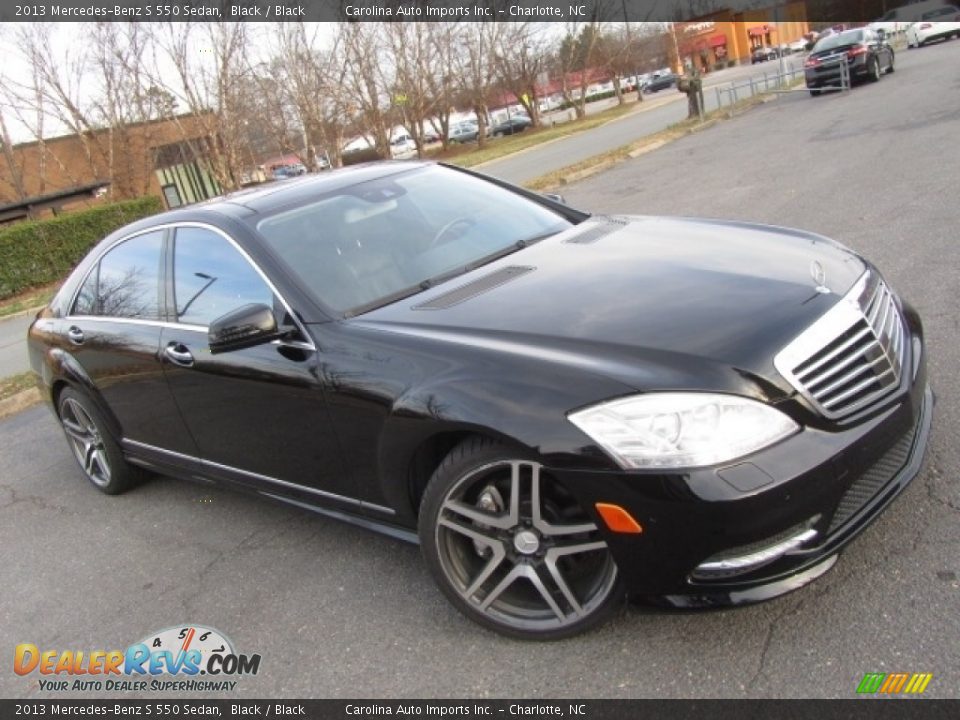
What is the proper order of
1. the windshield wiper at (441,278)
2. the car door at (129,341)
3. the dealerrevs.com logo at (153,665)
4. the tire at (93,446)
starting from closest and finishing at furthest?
the dealerrevs.com logo at (153,665)
the windshield wiper at (441,278)
the car door at (129,341)
the tire at (93,446)

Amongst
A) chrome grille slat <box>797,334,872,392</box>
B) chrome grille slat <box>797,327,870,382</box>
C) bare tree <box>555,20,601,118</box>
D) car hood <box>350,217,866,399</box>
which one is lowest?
chrome grille slat <box>797,334,872,392</box>

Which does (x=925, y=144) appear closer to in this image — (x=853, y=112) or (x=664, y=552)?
(x=853, y=112)

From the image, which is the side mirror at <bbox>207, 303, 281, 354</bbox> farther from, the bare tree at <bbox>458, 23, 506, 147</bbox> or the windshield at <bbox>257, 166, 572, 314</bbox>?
the bare tree at <bbox>458, 23, 506, 147</bbox>

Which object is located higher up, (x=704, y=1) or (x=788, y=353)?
(x=704, y=1)

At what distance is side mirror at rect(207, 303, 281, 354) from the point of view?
3.15 meters

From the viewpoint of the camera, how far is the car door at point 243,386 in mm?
3266

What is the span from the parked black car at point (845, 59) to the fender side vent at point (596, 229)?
20.5m

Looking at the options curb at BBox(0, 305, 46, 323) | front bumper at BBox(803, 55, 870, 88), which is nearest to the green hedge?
curb at BBox(0, 305, 46, 323)

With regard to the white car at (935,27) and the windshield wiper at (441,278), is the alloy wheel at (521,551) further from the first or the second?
the white car at (935,27)

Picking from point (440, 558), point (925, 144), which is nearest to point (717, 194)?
point (925, 144)

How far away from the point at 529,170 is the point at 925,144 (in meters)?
11.4

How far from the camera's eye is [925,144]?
435 inches

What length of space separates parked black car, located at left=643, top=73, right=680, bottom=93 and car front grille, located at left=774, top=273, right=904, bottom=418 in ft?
197
